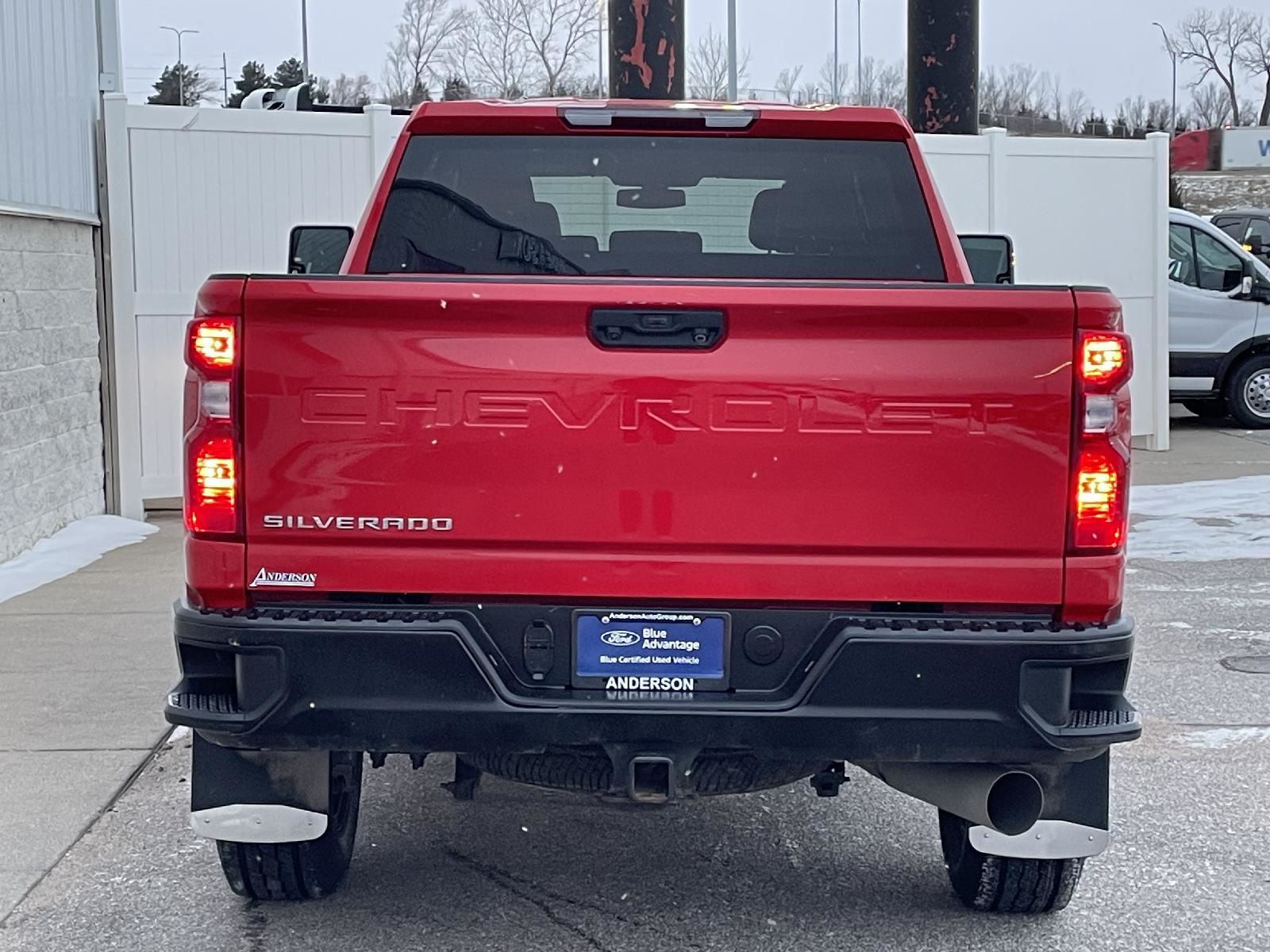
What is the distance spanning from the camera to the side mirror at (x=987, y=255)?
5.14 metres

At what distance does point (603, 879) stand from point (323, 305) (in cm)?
195

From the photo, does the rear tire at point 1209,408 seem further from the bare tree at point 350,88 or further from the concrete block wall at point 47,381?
the bare tree at point 350,88

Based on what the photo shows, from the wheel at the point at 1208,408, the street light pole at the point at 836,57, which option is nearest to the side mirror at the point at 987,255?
the wheel at the point at 1208,408

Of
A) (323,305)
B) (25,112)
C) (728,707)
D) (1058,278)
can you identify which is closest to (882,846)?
(728,707)

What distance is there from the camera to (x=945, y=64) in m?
13.8

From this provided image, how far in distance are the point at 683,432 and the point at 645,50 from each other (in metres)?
8.65

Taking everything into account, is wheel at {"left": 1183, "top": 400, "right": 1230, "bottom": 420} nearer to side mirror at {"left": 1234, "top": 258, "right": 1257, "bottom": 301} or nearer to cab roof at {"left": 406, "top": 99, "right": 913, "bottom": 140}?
side mirror at {"left": 1234, "top": 258, "right": 1257, "bottom": 301}

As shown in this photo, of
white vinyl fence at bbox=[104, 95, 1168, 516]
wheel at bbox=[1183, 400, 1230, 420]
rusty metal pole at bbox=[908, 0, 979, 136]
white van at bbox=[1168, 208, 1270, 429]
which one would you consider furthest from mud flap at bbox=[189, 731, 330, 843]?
wheel at bbox=[1183, 400, 1230, 420]

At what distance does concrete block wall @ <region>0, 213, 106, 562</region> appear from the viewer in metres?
9.35

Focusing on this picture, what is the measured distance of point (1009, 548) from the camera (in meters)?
3.50

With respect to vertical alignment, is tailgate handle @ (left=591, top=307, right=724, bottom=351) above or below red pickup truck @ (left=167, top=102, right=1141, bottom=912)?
above

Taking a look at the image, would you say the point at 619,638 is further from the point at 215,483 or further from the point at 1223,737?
the point at 1223,737

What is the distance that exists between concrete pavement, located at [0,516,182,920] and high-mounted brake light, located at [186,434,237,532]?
154cm

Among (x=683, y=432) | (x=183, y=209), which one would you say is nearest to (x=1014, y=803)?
(x=683, y=432)
